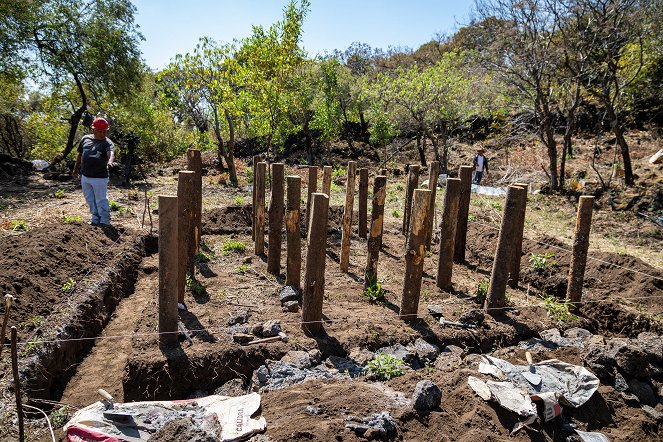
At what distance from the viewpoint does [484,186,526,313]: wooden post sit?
5160 mm

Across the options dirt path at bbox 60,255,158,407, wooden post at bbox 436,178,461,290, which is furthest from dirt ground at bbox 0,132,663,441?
wooden post at bbox 436,178,461,290

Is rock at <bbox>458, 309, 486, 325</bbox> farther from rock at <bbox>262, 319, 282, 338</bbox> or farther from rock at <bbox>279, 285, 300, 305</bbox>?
rock at <bbox>262, 319, 282, 338</bbox>

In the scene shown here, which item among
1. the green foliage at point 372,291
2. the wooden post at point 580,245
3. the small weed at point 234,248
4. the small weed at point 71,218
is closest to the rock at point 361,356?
the green foliage at point 372,291

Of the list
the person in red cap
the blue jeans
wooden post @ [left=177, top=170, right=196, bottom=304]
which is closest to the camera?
wooden post @ [left=177, top=170, right=196, bottom=304]

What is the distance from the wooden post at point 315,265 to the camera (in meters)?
4.66

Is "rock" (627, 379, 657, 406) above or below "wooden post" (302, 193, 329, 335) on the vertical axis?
below

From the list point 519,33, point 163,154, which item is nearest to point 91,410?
point 519,33

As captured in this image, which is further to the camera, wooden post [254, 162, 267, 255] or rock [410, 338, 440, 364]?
wooden post [254, 162, 267, 255]

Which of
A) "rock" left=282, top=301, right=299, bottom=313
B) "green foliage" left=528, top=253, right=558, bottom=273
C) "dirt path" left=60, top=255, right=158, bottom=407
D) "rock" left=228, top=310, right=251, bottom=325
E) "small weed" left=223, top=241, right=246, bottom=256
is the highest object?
"green foliage" left=528, top=253, right=558, bottom=273

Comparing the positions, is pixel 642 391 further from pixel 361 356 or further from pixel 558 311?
pixel 361 356

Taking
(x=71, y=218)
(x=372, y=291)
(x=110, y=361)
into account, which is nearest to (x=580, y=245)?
(x=372, y=291)

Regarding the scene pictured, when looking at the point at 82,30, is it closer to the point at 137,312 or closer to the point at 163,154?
the point at 163,154

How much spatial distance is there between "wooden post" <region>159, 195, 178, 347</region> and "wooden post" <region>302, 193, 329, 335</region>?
132 centimetres

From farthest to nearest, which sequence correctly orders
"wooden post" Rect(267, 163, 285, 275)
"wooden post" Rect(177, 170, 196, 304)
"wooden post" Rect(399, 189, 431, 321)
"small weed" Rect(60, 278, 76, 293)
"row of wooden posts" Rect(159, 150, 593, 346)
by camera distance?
"wooden post" Rect(267, 163, 285, 275), "small weed" Rect(60, 278, 76, 293), "wooden post" Rect(177, 170, 196, 304), "wooden post" Rect(399, 189, 431, 321), "row of wooden posts" Rect(159, 150, 593, 346)
